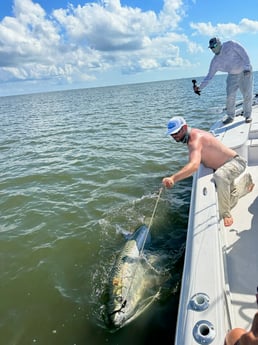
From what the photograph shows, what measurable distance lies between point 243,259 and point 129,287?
171 cm

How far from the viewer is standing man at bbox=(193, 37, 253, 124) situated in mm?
7762

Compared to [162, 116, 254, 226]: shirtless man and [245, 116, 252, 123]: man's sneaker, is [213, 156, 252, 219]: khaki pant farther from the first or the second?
[245, 116, 252, 123]: man's sneaker

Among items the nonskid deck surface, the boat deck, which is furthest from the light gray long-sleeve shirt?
the nonskid deck surface

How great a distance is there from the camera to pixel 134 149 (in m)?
13.7

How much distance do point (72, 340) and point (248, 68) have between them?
7.45 metres

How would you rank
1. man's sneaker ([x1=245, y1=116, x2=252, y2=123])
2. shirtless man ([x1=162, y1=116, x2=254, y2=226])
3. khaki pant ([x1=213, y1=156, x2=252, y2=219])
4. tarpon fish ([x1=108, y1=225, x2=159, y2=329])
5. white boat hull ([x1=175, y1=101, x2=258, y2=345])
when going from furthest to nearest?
man's sneaker ([x1=245, y1=116, x2=252, y2=123]), khaki pant ([x1=213, y1=156, x2=252, y2=219]), shirtless man ([x1=162, y1=116, x2=254, y2=226]), tarpon fish ([x1=108, y1=225, x2=159, y2=329]), white boat hull ([x1=175, y1=101, x2=258, y2=345])

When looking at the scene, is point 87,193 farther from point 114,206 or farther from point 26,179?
point 26,179

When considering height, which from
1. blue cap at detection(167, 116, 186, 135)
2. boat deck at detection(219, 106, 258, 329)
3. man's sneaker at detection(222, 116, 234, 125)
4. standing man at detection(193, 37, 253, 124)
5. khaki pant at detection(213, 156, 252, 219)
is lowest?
boat deck at detection(219, 106, 258, 329)

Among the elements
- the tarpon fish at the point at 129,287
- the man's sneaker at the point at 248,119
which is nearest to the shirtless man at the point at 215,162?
the tarpon fish at the point at 129,287

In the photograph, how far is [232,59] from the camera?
7863mm

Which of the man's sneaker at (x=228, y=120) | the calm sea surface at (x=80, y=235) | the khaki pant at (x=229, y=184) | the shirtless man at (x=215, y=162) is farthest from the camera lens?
the man's sneaker at (x=228, y=120)

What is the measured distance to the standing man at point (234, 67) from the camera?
7762 mm

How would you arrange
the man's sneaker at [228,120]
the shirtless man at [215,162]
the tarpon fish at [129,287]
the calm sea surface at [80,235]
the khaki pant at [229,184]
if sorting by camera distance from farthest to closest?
1. the man's sneaker at [228,120]
2. the khaki pant at [229,184]
3. the shirtless man at [215,162]
4. the calm sea surface at [80,235]
5. the tarpon fish at [129,287]

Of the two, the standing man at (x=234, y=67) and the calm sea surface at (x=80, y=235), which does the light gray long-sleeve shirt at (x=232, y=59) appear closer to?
the standing man at (x=234, y=67)
